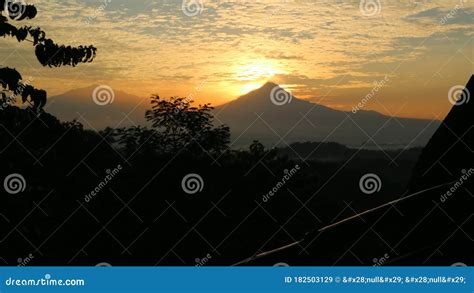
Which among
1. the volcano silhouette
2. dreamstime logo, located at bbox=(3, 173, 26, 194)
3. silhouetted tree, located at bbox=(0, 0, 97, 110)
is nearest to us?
the volcano silhouette

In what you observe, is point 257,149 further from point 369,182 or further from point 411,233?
point 411,233

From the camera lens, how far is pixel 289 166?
2766 cm

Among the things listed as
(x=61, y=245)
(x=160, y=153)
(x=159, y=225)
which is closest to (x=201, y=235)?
(x=159, y=225)

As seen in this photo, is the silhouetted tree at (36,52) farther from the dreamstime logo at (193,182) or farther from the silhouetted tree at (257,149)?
the silhouetted tree at (257,149)

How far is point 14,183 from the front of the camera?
12.4 meters

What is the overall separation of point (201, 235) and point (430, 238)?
18404 millimetres

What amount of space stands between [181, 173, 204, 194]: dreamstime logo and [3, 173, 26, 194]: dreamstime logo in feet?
30.9

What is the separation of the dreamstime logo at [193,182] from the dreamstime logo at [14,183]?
9413 mm

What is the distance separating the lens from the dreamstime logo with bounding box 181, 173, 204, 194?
71.7 ft

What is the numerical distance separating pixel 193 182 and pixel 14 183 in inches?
476

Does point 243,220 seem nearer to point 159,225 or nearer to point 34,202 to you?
point 159,225
